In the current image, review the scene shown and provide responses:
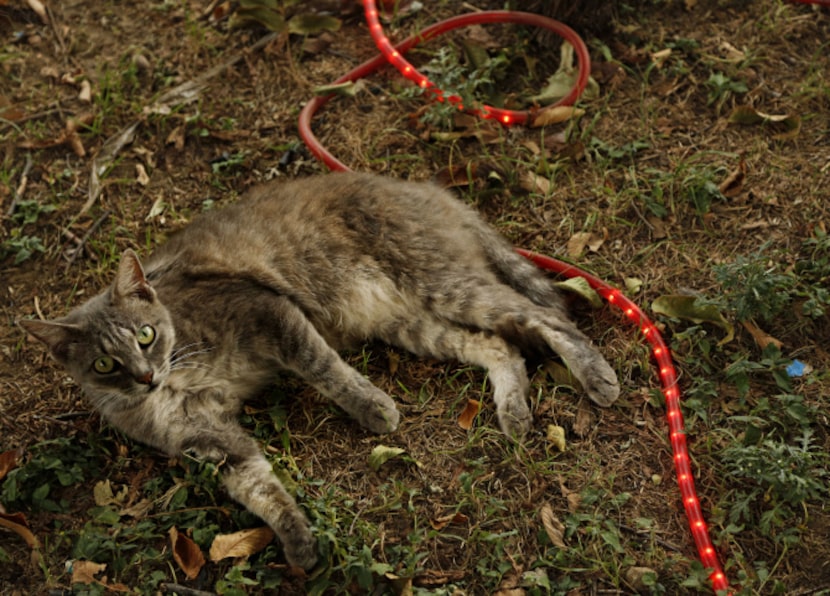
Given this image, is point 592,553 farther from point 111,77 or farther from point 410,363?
point 111,77

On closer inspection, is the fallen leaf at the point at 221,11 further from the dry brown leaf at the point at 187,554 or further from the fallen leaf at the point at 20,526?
the dry brown leaf at the point at 187,554

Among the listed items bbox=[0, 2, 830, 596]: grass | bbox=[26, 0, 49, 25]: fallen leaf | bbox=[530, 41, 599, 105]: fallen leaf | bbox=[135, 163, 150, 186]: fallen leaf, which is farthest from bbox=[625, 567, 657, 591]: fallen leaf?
bbox=[26, 0, 49, 25]: fallen leaf

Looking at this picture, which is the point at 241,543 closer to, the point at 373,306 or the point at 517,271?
the point at 373,306

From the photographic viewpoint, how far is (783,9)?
5.22 metres

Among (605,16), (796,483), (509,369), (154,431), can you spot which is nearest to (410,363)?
(509,369)

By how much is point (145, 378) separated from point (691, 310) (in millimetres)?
2519

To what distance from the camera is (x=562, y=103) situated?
488 cm

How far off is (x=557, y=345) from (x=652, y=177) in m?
1.35

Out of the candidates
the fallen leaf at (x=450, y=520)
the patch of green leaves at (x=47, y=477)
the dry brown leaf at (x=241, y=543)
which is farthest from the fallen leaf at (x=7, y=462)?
the fallen leaf at (x=450, y=520)

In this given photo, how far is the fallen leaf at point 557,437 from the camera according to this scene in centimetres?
359

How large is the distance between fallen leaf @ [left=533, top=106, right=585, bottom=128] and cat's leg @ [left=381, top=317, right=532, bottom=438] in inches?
61.3

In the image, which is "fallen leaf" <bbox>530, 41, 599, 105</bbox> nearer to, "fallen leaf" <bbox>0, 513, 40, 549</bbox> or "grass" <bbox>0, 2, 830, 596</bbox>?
"grass" <bbox>0, 2, 830, 596</bbox>

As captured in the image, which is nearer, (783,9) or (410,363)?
(410,363)

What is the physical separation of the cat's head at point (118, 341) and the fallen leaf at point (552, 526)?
1719 millimetres
